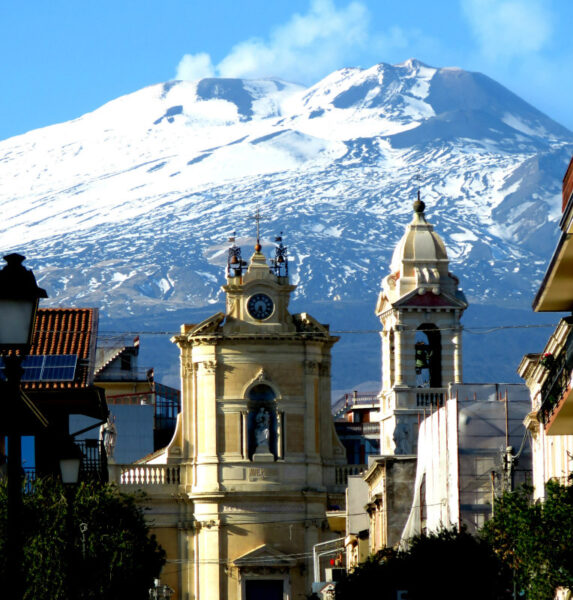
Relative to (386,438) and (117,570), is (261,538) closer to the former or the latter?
(386,438)

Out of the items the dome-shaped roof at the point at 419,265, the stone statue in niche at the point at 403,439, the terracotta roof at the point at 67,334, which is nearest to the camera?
the terracotta roof at the point at 67,334

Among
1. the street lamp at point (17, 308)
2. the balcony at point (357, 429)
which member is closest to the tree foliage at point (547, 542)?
the street lamp at point (17, 308)

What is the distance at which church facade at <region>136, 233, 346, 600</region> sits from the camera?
11000cm

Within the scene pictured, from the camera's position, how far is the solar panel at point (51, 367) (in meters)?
69.2

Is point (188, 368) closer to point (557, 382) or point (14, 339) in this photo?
point (557, 382)

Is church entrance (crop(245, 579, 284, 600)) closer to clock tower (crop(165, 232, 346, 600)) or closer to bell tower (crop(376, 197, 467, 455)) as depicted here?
clock tower (crop(165, 232, 346, 600))

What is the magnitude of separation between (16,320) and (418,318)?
6990 centimetres

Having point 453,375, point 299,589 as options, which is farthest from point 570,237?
point 299,589

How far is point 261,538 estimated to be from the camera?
110 m

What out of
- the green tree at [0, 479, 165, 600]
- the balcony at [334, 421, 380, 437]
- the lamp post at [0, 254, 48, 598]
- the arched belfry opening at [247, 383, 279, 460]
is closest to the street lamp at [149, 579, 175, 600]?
the arched belfry opening at [247, 383, 279, 460]

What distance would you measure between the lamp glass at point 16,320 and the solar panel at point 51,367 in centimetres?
4160

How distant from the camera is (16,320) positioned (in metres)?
27.2

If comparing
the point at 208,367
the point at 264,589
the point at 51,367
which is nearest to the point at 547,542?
the point at 51,367

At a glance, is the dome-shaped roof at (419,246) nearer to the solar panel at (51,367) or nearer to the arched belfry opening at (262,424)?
the arched belfry opening at (262,424)
